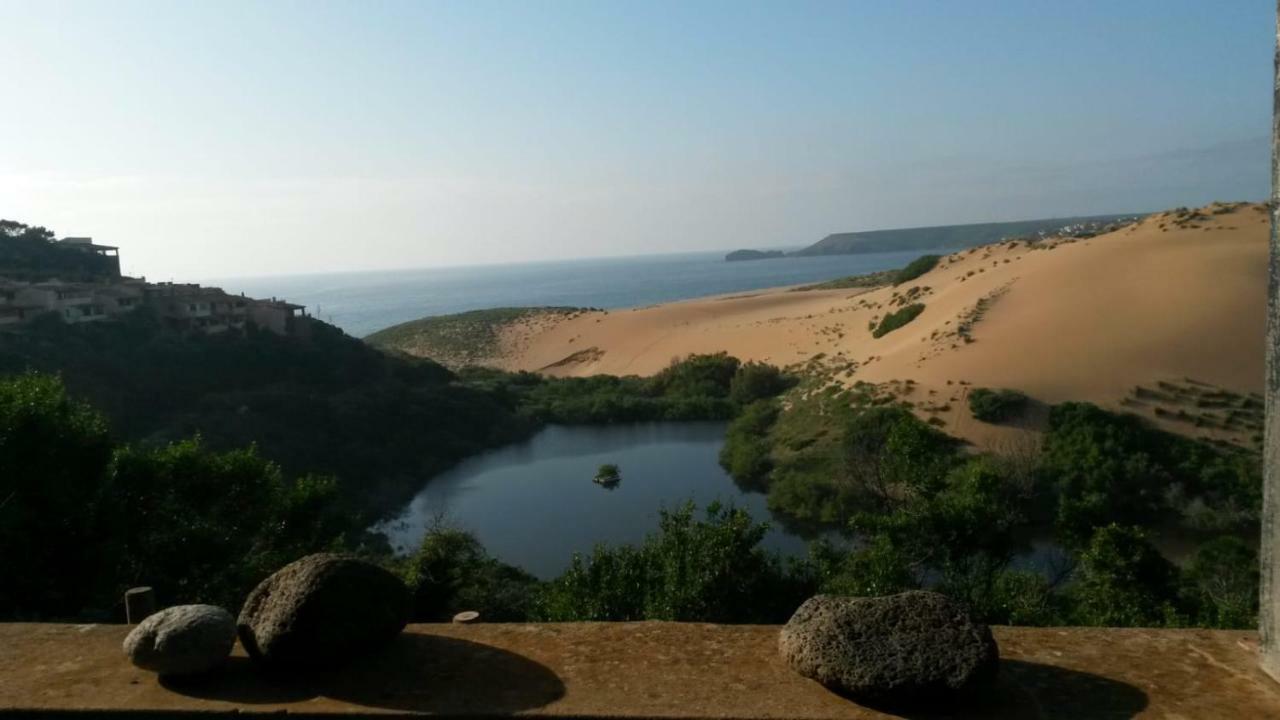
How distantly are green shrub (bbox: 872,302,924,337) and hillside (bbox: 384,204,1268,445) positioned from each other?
2.04 feet

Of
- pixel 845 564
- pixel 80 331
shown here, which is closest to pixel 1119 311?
pixel 845 564

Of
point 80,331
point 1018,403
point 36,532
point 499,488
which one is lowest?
point 499,488

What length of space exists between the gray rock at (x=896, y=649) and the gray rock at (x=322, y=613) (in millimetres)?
2048

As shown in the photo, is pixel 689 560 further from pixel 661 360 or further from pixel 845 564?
pixel 661 360

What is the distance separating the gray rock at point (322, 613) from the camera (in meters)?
4.16

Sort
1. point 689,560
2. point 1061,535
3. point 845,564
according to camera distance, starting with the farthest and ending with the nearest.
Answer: point 1061,535 < point 845,564 < point 689,560

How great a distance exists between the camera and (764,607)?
10.2 m

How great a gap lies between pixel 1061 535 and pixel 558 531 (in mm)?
10647

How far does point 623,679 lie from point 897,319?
41.4 meters

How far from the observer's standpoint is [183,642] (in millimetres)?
4168

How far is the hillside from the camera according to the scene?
25.0 metres

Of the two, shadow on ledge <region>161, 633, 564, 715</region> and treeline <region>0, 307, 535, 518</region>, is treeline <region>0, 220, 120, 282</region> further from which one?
shadow on ledge <region>161, 633, 564, 715</region>

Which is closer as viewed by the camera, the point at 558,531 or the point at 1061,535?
the point at 1061,535

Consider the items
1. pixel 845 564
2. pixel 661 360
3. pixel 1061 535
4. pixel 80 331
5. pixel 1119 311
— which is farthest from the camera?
pixel 661 360
